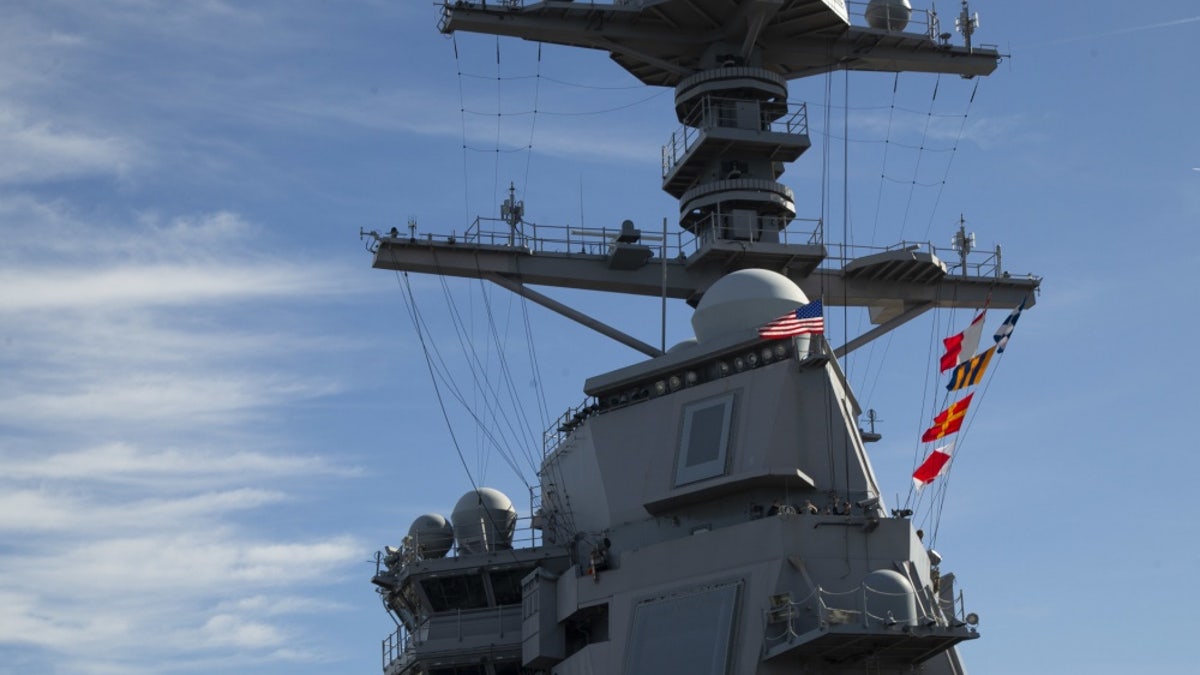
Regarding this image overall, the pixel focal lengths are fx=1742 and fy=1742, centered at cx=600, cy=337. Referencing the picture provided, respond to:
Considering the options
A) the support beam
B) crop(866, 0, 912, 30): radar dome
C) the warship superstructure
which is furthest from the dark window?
crop(866, 0, 912, 30): radar dome

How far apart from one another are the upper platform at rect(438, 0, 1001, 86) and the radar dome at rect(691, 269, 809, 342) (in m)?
7.83

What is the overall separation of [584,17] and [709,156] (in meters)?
3.78

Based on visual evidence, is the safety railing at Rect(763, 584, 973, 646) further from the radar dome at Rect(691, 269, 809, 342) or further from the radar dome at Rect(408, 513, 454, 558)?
the radar dome at Rect(408, 513, 454, 558)

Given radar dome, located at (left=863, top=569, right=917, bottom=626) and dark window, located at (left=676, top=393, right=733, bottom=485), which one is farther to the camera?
dark window, located at (left=676, top=393, right=733, bottom=485)

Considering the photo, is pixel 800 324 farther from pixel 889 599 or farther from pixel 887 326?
pixel 887 326

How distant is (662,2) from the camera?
34625 millimetres

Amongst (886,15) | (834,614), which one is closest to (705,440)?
(834,614)

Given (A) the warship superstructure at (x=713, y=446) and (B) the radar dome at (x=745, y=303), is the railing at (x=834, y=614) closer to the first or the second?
(A) the warship superstructure at (x=713, y=446)

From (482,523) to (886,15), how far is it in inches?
548

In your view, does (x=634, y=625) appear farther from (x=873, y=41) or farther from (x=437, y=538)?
(x=873, y=41)

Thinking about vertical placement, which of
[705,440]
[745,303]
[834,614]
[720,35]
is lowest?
[834,614]

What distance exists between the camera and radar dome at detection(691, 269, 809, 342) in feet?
93.3

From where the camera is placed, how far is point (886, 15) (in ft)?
120

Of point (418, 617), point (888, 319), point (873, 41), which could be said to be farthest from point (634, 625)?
point (873, 41)
